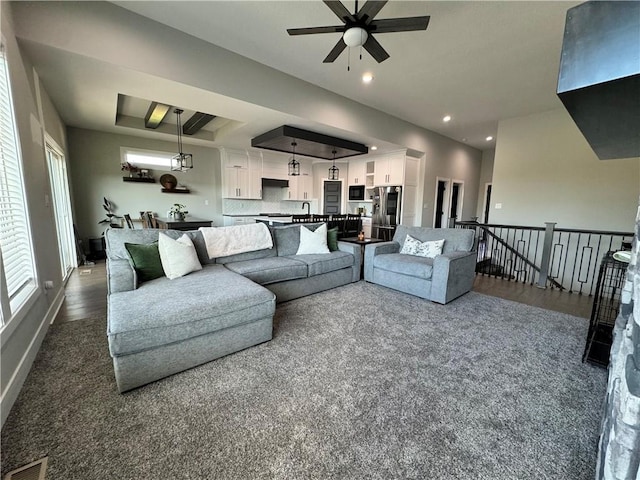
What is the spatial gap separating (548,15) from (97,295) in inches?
238

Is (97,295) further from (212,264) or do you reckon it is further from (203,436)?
(203,436)

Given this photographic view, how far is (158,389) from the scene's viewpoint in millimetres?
1704

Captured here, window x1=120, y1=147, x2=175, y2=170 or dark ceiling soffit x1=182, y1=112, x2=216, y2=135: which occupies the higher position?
dark ceiling soffit x1=182, y1=112, x2=216, y2=135

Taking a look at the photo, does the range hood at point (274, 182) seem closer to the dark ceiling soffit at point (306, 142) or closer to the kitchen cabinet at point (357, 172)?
the dark ceiling soffit at point (306, 142)

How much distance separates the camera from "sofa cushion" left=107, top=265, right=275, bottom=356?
163cm

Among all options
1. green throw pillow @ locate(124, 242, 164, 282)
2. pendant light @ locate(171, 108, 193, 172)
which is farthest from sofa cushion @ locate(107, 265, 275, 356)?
pendant light @ locate(171, 108, 193, 172)

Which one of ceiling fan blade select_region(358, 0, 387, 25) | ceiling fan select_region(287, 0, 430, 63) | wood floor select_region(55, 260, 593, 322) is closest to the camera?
ceiling fan blade select_region(358, 0, 387, 25)

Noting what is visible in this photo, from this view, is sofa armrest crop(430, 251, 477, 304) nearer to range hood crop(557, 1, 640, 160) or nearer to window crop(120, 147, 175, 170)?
range hood crop(557, 1, 640, 160)

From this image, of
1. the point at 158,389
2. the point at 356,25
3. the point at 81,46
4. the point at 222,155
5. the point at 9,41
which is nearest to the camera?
the point at 158,389

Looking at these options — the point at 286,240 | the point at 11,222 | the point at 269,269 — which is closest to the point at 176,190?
the point at 286,240

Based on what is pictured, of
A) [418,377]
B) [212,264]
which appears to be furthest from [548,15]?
[212,264]

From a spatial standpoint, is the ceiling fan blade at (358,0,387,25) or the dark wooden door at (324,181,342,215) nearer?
the ceiling fan blade at (358,0,387,25)

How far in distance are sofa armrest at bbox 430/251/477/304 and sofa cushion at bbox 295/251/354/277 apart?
3.85ft

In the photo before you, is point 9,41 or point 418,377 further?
point 9,41
